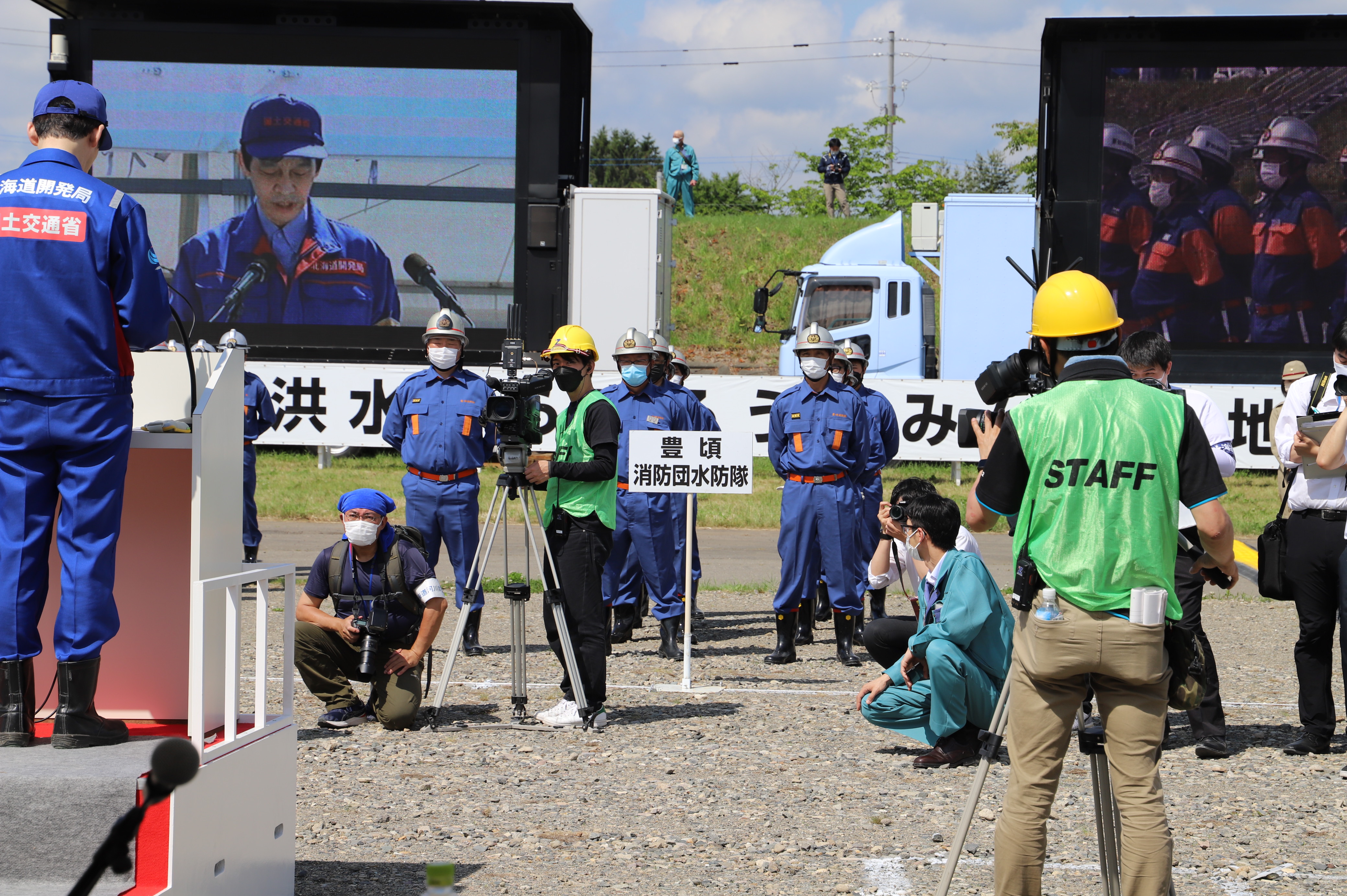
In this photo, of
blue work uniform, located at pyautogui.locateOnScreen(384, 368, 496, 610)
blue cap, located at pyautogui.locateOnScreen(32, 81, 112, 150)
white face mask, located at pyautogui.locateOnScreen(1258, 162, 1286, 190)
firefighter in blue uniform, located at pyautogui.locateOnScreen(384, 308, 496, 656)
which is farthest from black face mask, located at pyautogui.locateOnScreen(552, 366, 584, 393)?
white face mask, located at pyautogui.locateOnScreen(1258, 162, 1286, 190)

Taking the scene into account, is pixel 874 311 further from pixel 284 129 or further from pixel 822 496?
pixel 822 496

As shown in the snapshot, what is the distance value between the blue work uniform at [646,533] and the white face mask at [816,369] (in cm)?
104

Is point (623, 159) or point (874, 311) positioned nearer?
point (874, 311)

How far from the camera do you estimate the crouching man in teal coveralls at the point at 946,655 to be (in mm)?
6508

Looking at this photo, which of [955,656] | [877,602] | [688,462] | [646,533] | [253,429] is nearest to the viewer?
[955,656]

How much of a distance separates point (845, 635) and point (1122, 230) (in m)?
9.56

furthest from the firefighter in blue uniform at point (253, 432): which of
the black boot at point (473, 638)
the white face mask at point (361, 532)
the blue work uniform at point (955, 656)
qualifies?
the blue work uniform at point (955, 656)

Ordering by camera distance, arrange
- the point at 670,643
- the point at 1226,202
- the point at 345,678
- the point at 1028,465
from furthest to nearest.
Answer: the point at 1226,202 < the point at 670,643 < the point at 345,678 < the point at 1028,465

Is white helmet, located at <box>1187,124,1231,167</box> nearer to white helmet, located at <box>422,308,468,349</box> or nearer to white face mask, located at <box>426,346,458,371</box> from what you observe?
white helmet, located at <box>422,308,468,349</box>

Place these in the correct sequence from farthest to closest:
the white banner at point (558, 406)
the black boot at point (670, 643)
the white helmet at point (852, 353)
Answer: the white banner at point (558, 406), the white helmet at point (852, 353), the black boot at point (670, 643)

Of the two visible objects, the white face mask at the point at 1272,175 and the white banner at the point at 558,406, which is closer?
the white face mask at the point at 1272,175

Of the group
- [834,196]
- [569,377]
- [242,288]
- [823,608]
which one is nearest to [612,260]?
[242,288]

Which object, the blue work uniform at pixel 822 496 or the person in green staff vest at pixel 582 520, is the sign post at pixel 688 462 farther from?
the blue work uniform at pixel 822 496

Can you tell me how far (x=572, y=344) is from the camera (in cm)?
745
